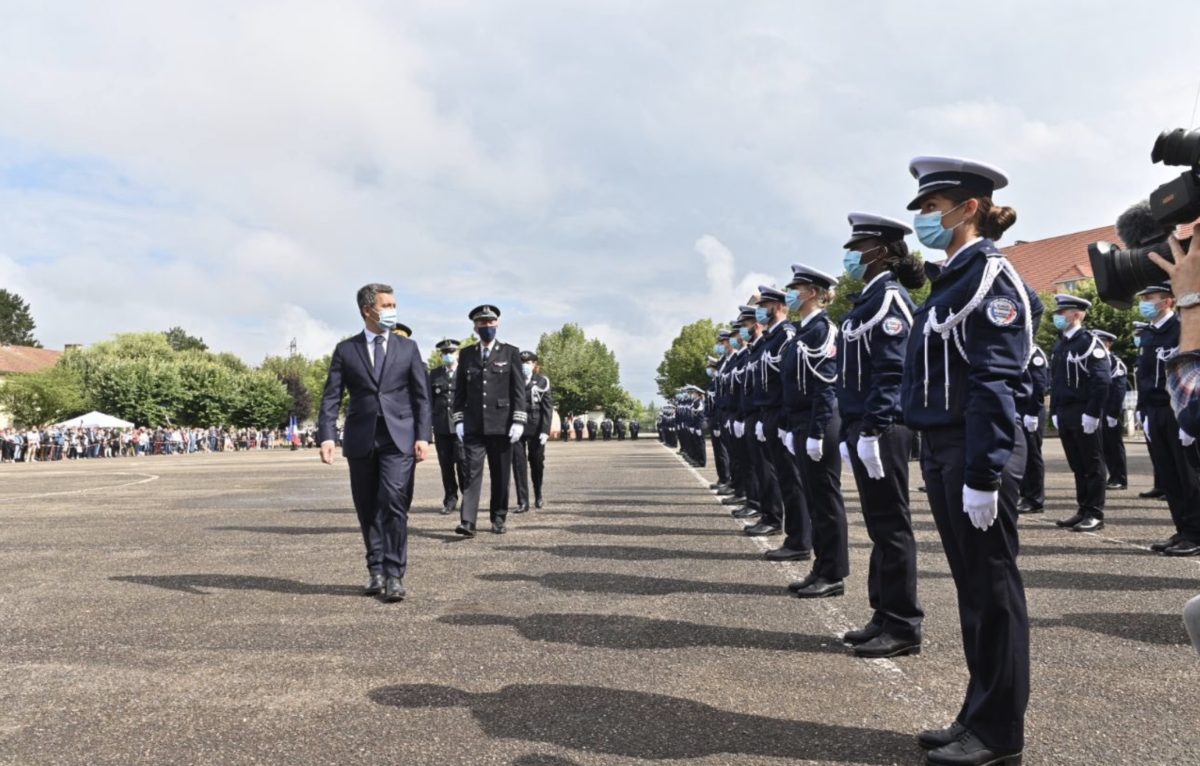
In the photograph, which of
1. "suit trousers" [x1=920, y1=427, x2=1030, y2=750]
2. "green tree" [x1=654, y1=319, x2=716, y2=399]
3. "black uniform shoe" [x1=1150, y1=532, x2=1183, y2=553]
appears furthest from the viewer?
"green tree" [x1=654, y1=319, x2=716, y2=399]

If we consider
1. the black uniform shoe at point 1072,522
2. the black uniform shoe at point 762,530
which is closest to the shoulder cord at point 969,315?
the black uniform shoe at point 762,530

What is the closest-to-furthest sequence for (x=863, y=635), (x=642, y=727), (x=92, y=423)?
(x=642, y=727), (x=863, y=635), (x=92, y=423)

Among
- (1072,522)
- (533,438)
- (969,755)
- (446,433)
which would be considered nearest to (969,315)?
(969,755)

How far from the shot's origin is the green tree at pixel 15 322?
4628 inches

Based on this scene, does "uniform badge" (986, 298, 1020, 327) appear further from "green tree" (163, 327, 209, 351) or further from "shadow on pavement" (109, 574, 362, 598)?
"green tree" (163, 327, 209, 351)

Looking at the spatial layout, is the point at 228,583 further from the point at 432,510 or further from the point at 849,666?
the point at 432,510

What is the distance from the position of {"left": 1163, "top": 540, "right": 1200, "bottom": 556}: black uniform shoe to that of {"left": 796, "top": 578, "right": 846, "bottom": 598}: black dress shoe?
3.46 m

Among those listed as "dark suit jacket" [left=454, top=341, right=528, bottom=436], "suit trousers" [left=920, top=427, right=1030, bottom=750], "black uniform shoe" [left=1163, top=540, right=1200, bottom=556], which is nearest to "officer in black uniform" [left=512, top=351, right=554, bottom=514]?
"dark suit jacket" [left=454, top=341, right=528, bottom=436]

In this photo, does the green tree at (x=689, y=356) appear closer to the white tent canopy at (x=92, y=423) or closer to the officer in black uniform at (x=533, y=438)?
the white tent canopy at (x=92, y=423)

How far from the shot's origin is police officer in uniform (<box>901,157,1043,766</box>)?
3355mm

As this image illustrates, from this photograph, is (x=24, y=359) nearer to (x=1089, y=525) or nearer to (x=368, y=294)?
(x=368, y=294)

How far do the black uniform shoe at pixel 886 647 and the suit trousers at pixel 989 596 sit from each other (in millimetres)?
1060

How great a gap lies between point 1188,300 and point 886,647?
2974 mm

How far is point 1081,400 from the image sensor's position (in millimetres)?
10625
